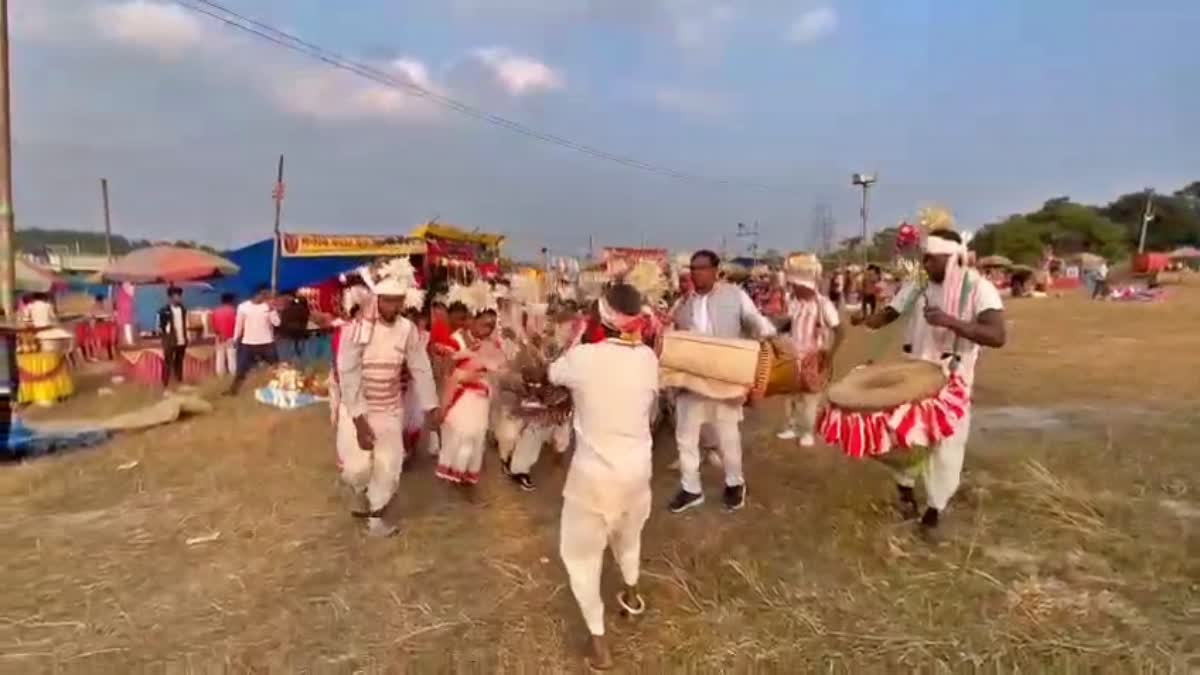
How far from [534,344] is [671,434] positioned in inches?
91.3

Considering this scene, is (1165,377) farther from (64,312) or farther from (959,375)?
(64,312)

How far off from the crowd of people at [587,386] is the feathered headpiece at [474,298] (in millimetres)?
16

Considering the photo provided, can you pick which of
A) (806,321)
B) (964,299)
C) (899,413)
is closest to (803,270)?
(806,321)

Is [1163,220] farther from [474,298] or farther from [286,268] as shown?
[474,298]

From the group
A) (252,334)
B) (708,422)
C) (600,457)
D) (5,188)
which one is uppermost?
(5,188)

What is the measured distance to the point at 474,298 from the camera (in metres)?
7.20

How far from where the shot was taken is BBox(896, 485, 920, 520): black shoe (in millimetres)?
6086

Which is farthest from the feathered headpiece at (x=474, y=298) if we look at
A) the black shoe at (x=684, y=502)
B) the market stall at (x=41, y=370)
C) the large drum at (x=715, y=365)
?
the market stall at (x=41, y=370)

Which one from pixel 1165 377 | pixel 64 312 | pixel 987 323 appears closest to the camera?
pixel 987 323

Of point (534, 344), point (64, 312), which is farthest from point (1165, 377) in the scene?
point (64, 312)

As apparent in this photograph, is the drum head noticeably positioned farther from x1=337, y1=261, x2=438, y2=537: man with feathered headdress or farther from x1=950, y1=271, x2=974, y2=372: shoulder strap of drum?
x1=337, y1=261, x2=438, y2=537: man with feathered headdress

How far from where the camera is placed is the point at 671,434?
916 centimetres

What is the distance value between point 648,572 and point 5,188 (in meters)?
12.7

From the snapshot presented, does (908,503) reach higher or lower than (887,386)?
lower
